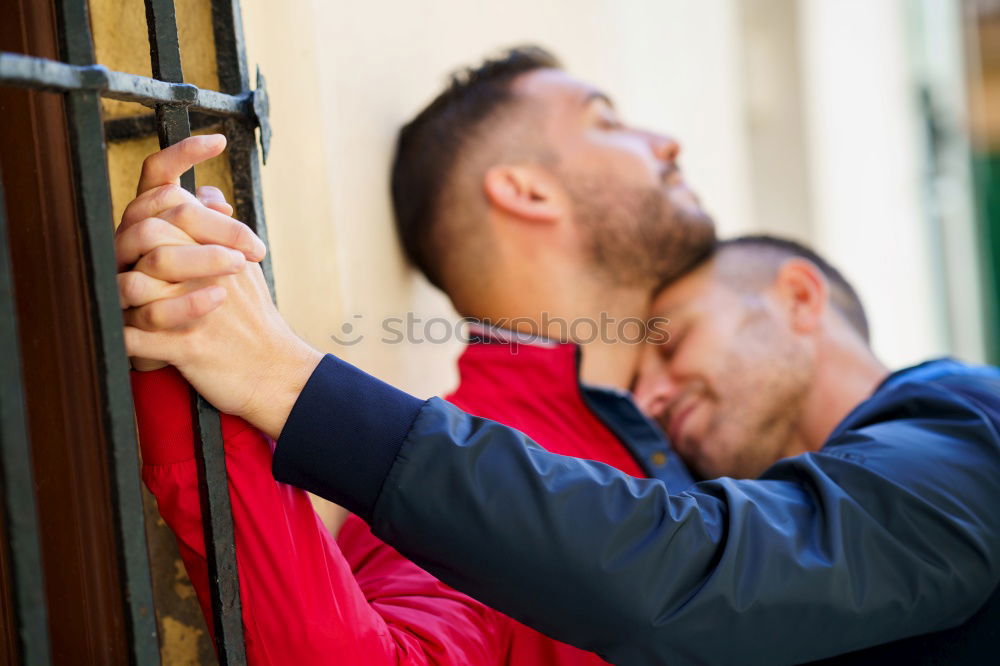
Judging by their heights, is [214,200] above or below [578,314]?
above

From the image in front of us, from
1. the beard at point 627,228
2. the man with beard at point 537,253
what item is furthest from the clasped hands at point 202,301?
the beard at point 627,228

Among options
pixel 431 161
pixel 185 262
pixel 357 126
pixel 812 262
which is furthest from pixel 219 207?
pixel 812 262

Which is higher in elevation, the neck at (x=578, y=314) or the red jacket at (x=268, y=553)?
the neck at (x=578, y=314)

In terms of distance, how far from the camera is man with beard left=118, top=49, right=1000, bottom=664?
1.05 metres

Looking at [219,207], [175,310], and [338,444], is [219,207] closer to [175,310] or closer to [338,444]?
[175,310]

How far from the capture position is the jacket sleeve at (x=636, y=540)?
3.46ft

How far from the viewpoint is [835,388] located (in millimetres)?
2055

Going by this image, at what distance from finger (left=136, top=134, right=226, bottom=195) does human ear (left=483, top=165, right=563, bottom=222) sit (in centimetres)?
114

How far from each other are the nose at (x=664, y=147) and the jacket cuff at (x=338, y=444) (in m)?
1.41

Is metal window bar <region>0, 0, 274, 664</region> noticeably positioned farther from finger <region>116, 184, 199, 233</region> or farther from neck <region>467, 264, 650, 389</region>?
neck <region>467, 264, 650, 389</region>

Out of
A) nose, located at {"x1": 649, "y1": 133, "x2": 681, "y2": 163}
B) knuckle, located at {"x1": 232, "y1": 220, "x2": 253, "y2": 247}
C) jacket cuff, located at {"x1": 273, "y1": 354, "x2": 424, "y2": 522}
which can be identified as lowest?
jacket cuff, located at {"x1": 273, "y1": 354, "x2": 424, "y2": 522}

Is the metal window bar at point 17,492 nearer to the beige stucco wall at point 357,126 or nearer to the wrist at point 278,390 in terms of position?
the wrist at point 278,390

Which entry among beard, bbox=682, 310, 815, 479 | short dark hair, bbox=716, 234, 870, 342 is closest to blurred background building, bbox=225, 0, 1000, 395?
beard, bbox=682, 310, 815, 479

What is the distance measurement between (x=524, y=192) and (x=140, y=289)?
1.26 metres
